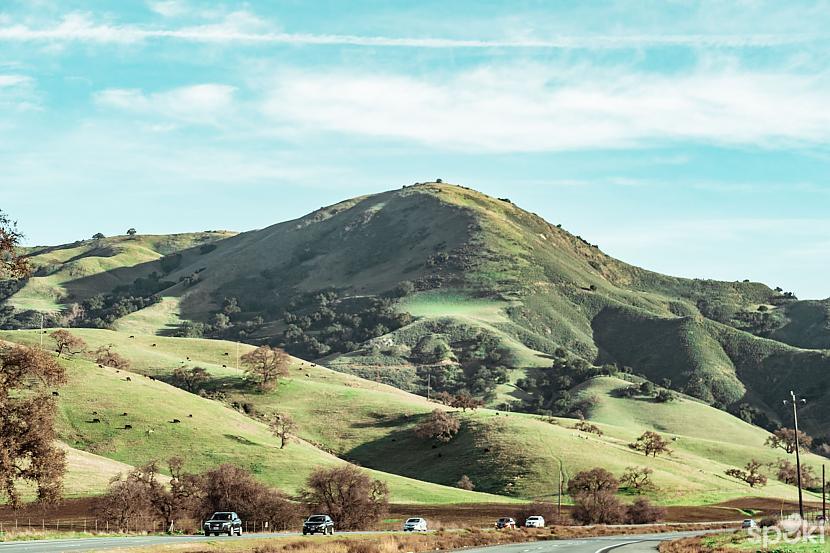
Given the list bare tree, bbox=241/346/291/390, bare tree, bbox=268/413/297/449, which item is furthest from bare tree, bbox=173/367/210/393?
bare tree, bbox=268/413/297/449

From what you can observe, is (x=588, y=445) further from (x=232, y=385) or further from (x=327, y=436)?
(x=232, y=385)

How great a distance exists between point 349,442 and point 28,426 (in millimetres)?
125892

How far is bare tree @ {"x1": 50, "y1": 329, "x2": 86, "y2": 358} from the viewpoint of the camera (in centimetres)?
18025

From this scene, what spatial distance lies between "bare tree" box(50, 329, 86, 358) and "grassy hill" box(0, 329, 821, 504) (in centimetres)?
842

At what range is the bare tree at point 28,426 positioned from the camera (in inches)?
1929

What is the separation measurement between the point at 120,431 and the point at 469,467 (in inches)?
2164

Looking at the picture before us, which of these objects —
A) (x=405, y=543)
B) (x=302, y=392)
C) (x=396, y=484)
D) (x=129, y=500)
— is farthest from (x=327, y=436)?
→ (x=405, y=543)

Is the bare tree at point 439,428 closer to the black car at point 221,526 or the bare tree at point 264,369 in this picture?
the bare tree at point 264,369

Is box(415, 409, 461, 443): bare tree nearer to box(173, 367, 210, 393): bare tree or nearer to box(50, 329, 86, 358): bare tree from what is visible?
box(173, 367, 210, 393): bare tree

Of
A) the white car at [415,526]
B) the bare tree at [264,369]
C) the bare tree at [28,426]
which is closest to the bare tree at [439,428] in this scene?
the bare tree at [264,369]

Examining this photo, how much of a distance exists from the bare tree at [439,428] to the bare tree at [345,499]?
7891cm

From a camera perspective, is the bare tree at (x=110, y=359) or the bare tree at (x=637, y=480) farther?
the bare tree at (x=110, y=359)

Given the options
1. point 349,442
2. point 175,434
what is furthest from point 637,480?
point 175,434

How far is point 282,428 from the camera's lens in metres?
160
